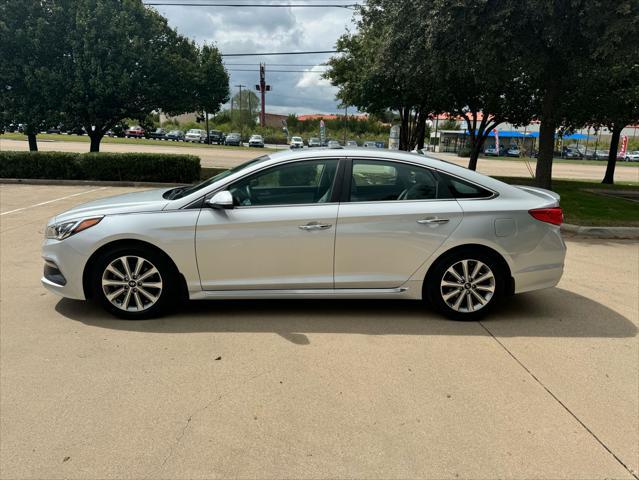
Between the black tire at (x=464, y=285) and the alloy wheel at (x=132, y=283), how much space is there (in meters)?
2.50

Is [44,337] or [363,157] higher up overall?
[363,157]

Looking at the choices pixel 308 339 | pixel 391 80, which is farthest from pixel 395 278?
pixel 391 80

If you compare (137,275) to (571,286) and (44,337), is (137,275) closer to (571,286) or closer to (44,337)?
(44,337)

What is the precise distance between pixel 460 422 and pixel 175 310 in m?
2.87

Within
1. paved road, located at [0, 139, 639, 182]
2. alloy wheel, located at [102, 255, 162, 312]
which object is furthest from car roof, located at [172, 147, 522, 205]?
paved road, located at [0, 139, 639, 182]

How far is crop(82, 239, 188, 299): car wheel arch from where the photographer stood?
4273 mm

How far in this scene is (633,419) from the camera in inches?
120

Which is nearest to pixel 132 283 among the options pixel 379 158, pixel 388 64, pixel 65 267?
pixel 65 267

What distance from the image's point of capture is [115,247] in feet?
14.0

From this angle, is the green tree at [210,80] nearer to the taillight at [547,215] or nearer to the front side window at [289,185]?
the front side window at [289,185]

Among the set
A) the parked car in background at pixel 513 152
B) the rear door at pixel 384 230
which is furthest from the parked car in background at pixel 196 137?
the rear door at pixel 384 230

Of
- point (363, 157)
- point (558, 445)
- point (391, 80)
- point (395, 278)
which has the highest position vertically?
point (391, 80)

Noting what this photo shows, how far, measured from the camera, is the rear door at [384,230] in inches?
170

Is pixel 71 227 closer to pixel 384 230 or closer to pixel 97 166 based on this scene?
pixel 384 230
